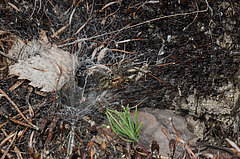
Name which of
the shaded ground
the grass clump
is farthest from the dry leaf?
the grass clump

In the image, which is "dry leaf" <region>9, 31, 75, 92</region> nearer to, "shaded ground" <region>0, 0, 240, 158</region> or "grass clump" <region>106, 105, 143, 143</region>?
"shaded ground" <region>0, 0, 240, 158</region>

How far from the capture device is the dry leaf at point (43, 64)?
1.44m

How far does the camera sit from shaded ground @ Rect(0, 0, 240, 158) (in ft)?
4.42

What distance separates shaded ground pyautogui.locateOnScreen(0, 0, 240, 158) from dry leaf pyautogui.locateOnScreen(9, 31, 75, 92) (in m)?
0.06

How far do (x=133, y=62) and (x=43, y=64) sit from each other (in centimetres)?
74

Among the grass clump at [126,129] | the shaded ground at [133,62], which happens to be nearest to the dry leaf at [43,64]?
the shaded ground at [133,62]

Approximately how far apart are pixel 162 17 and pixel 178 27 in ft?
0.48

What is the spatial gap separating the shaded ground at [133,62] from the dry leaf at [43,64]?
6 cm

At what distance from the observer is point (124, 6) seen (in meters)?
1.48

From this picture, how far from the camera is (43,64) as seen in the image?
1.50 meters

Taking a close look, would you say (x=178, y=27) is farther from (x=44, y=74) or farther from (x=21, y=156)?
(x=21, y=156)

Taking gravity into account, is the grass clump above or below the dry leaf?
below

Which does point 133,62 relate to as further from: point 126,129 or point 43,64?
point 43,64

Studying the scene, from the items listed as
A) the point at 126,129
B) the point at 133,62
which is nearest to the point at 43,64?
the point at 133,62
